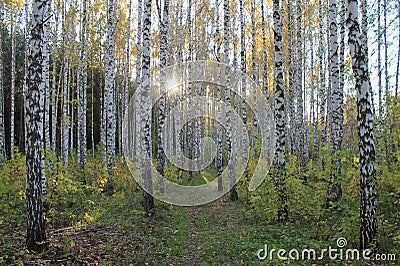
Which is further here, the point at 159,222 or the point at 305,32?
the point at 305,32

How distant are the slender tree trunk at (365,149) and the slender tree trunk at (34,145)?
5.66m

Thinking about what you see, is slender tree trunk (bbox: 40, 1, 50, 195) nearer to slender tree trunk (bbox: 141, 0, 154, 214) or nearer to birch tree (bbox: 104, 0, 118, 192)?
slender tree trunk (bbox: 141, 0, 154, 214)

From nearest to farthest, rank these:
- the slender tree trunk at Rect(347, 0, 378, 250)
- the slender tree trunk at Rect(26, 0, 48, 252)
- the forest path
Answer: the slender tree trunk at Rect(26, 0, 48, 252) < the slender tree trunk at Rect(347, 0, 378, 250) < the forest path

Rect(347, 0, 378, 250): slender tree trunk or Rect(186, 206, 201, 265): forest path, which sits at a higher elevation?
Rect(347, 0, 378, 250): slender tree trunk

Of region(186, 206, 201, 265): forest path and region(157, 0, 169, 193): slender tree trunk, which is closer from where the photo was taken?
region(186, 206, 201, 265): forest path

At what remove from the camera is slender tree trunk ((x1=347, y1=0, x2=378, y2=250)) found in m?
6.22

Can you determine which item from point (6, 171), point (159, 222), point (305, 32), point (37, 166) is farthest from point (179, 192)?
point (305, 32)

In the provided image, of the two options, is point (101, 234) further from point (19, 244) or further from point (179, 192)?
point (179, 192)

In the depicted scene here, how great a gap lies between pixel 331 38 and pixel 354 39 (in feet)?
13.7

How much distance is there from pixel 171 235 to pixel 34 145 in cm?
421

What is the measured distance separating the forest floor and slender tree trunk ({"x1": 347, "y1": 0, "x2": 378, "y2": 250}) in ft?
1.12

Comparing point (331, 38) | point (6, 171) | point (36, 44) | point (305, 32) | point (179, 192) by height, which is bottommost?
point (179, 192)

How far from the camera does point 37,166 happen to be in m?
5.99

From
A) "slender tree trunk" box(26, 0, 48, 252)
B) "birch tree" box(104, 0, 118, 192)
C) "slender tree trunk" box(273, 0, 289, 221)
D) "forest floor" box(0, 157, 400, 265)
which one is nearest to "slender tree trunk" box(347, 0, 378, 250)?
"forest floor" box(0, 157, 400, 265)
